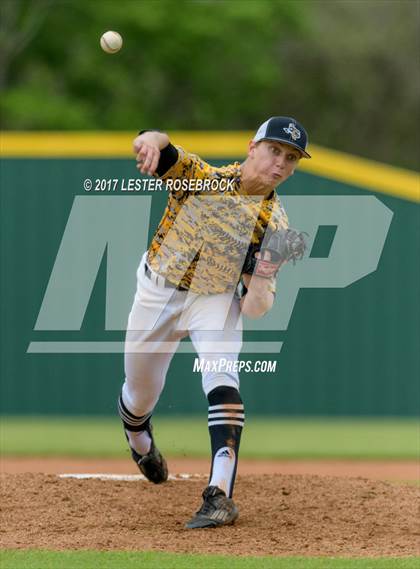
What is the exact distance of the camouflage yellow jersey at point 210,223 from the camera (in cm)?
561

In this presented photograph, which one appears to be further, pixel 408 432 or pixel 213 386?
pixel 408 432

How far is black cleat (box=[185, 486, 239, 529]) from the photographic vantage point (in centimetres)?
525

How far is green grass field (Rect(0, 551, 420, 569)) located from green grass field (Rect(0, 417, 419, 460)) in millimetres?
4342

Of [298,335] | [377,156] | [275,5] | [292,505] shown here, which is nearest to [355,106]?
[377,156]

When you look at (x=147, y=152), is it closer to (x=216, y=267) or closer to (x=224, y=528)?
(x=216, y=267)

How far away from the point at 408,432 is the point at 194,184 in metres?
6.25

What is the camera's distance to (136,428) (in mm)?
6461

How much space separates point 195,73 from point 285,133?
935 inches

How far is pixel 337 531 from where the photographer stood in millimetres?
5438

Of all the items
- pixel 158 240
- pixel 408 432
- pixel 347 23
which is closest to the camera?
pixel 158 240

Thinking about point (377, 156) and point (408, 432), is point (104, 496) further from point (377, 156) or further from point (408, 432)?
point (377, 156)

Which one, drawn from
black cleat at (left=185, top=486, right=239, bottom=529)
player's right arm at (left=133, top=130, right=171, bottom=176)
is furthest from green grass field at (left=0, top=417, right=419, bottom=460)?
player's right arm at (left=133, top=130, right=171, bottom=176)

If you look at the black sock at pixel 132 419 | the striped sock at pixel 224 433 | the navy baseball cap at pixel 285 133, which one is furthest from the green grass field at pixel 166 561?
the navy baseball cap at pixel 285 133

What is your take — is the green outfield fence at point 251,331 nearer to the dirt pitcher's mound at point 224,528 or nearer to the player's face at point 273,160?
the dirt pitcher's mound at point 224,528
